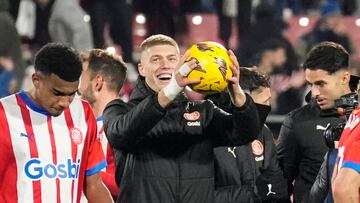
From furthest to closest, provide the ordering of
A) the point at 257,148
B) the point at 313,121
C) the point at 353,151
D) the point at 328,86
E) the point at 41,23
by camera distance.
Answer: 1. the point at 41,23
2. the point at 313,121
3. the point at 257,148
4. the point at 328,86
5. the point at 353,151

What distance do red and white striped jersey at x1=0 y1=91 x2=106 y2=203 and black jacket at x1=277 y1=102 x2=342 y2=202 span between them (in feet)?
4.91

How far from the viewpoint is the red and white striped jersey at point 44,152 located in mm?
4406

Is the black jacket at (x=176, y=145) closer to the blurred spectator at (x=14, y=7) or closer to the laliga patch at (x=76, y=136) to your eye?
the laliga patch at (x=76, y=136)

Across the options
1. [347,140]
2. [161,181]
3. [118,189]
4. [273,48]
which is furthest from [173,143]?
[273,48]

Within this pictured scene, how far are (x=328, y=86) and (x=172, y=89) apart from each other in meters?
1.27

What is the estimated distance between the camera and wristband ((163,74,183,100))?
15.1 ft

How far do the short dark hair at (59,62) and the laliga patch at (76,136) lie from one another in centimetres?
25

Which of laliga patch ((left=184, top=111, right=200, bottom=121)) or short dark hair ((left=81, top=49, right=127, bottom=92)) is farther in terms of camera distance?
short dark hair ((left=81, top=49, right=127, bottom=92))

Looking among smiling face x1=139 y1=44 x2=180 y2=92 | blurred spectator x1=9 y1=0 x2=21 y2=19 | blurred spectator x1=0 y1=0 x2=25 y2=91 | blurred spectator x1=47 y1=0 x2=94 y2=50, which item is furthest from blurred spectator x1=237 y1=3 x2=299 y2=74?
smiling face x1=139 y1=44 x2=180 y2=92

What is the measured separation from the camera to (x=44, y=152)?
14.7 feet

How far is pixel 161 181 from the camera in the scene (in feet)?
16.0

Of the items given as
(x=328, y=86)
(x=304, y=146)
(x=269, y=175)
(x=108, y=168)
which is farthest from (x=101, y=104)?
(x=328, y=86)

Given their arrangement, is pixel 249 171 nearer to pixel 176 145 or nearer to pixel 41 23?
pixel 176 145

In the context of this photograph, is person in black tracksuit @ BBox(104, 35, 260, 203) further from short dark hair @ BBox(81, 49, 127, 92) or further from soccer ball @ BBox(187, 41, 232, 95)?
short dark hair @ BBox(81, 49, 127, 92)
